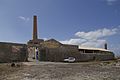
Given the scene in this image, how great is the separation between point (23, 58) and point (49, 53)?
762 centimetres

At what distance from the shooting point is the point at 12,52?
45656 millimetres

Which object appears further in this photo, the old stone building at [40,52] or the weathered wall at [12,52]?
the old stone building at [40,52]

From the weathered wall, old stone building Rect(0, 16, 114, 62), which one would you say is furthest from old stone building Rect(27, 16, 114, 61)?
the weathered wall

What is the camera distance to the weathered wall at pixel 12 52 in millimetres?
44213

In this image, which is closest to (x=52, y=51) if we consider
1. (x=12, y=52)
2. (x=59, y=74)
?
(x=12, y=52)

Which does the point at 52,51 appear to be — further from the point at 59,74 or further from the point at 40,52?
the point at 59,74

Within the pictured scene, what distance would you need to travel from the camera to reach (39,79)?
16.7m

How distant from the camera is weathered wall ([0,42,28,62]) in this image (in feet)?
145

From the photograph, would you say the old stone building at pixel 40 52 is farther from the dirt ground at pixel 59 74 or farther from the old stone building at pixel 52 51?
the dirt ground at pixel 59 74

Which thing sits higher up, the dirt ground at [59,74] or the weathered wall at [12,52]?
the weathered wall at [12,52]

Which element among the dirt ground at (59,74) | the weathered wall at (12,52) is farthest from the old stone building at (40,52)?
the dirt ground at (59,74)

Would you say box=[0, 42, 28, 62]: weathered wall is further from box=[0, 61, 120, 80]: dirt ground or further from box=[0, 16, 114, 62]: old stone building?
box=[0, 61, 120, 80]: dirt ground

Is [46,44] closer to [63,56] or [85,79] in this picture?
[63,56]

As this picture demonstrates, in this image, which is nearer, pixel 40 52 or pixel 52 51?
pixel 40 52
